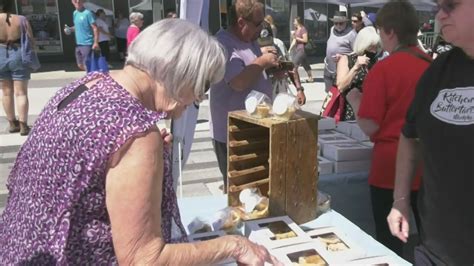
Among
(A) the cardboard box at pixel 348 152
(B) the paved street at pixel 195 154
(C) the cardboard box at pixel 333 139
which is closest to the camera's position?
(A) the cardboard box at pixel 348 152

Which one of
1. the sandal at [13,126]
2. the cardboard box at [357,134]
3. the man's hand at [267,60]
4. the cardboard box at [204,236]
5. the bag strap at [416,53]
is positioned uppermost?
the bag strap at [416,53]

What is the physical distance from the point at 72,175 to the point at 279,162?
0.96 m

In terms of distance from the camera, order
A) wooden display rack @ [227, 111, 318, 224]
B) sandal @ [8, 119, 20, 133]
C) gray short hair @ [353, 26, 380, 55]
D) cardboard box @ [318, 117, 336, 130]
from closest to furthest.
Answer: wooden display rack @ [227, 111, 318, 224] → cardboard box @ [318, 117, 336, 130] → gray short hair @ [353, 26, 380, 55] → sandal @ [8, 119, 20, 133]

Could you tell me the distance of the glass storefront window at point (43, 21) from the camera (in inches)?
544

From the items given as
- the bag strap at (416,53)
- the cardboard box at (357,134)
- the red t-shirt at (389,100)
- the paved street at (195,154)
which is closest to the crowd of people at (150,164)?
the red t-shirt at (389,100)

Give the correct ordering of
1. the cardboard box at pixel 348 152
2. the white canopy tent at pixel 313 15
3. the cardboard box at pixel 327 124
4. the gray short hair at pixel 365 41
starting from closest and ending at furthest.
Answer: the cardboard box at pixel 348 152 < the cardboard box at pixel 327 124 < the gray short hair at pixel 365 41 < the white canopy tent at pixel 313 15

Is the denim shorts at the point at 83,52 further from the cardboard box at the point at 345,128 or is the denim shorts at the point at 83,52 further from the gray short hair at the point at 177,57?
the gray short hair at the point at 177,57

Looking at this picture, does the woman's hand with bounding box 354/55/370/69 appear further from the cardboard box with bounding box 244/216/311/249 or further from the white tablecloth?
the cardboard box with bounding box 244/216/311/249

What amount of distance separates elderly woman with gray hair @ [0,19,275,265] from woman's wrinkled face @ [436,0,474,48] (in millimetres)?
725

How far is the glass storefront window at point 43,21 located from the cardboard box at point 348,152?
511 inches

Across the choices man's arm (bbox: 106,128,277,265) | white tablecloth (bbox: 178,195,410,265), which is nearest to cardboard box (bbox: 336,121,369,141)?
white tablecloth (bbox: 178,195,410,265)

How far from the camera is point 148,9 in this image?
48.4ft

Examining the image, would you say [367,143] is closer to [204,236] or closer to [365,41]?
→ [365,41]

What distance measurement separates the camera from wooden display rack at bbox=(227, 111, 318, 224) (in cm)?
190
